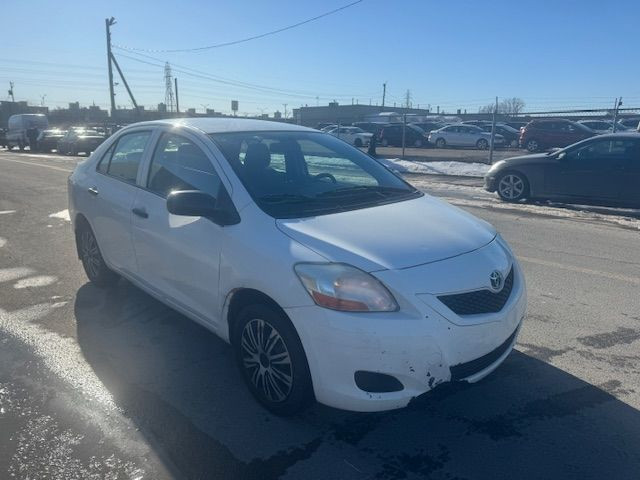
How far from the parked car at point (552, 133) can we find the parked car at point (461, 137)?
18.8 ft

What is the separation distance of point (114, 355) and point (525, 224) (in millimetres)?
6574

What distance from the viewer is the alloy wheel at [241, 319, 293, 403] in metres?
2.95

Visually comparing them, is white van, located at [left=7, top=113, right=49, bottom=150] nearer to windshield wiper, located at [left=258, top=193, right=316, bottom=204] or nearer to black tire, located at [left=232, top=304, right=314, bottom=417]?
windshield wiper, located at [left=258, top=193, right=316, bottom=204]

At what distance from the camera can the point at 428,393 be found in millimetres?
2695

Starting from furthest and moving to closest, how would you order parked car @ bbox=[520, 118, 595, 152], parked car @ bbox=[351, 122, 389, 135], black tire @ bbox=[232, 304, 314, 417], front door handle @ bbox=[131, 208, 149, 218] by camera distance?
1. parked car @ bbox=[351, 122, 389, 135]
2. parked car @ bbox=[520, 118, 595, 152]
3. front door handle @ bbox=[131, 208, 149, 218]
4. black tire @ bbox=[232, 304, 314, 417]

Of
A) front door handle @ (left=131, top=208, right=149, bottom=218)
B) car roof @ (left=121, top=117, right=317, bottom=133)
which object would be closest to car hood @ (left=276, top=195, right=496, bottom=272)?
car roof @ (left=121, top=117, right=317, bottom=133)

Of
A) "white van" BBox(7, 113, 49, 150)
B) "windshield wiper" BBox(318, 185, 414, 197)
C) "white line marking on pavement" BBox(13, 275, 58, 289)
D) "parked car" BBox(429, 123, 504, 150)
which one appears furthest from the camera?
"white van" BBox(7, 113, 49, 150)

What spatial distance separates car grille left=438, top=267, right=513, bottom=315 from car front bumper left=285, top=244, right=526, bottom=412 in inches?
1.7

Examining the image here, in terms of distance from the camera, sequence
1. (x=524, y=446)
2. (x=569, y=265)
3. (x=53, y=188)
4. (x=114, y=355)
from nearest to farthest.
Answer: (x=524, y=446), (x=114, y=355), (x=569, y=265), (x=53, y=188)

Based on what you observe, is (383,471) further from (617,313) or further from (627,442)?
(617,313)

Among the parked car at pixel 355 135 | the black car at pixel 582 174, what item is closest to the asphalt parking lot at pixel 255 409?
the black car at pixel 582 174

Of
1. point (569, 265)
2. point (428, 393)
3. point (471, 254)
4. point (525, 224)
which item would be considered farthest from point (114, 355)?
point (525, 224)

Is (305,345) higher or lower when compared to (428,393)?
higher

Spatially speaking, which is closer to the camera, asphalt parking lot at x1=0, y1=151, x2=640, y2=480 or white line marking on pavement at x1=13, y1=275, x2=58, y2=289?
asphalt parking lot at x1=0, y1=151, x2=640, y2=480
